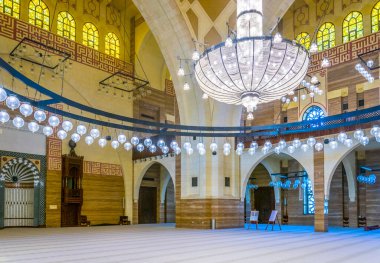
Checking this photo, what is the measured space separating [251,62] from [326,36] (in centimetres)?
1068

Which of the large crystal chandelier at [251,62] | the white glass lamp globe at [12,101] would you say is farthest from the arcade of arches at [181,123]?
the white glass lamp globe at [12,101]

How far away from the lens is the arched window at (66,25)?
51.7 ft

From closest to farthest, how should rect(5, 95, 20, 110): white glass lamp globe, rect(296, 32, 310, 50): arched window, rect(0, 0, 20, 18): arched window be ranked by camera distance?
rect(5, 95, 20, 110): white glass lamp globe < rect(0, 0, 20, 18): arched window < rect(296, 32, 310, 50): arched window

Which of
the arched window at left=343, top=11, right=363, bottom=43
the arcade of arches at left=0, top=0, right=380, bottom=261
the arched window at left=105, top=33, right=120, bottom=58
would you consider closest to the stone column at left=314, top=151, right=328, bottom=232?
the arcade of arches at left=0, top=0, right=380, bottom=261

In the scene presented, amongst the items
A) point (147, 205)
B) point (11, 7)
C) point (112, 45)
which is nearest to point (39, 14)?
point (11, 7)

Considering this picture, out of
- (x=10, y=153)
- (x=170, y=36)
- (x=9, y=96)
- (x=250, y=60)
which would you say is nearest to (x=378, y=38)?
(x=170, y=36)

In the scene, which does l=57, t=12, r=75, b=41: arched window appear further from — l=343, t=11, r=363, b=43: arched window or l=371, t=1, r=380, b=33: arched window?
l=371, t=1, r=380, b=33: arched window

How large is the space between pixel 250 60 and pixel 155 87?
13295 mm

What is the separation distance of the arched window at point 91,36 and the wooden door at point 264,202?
31.1 feet

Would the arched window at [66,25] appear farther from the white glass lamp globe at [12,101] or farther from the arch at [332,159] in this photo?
the arch at [332,159]

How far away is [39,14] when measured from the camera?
15.1 m

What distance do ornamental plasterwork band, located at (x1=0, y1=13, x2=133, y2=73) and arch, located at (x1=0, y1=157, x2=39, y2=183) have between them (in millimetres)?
4343

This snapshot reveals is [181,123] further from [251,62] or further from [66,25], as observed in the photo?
[251,62]

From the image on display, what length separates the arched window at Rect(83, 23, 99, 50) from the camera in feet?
54.7
